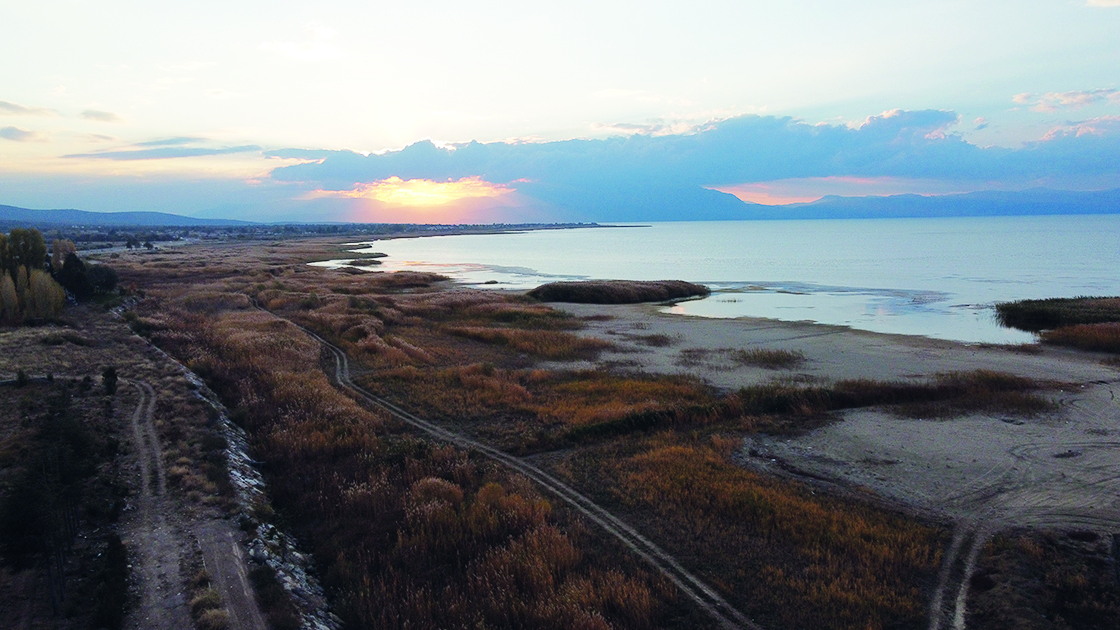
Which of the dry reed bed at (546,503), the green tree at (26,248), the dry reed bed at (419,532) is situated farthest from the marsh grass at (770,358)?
the green tree at (26,248)

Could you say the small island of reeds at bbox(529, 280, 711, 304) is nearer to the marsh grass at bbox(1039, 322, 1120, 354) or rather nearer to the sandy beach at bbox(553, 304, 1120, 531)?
the sandy beach at bbox(553, 304, 1120, 531)

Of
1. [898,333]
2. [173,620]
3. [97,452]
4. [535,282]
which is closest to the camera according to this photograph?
[173,620]

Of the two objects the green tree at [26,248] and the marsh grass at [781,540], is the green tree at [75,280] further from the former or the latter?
the marsh grass at [781,540]

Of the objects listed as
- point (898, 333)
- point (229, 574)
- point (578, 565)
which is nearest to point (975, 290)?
point (898, 333)

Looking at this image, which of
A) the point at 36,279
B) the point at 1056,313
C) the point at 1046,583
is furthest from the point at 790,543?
the point at 1056,313

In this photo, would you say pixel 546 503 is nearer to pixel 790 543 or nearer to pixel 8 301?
pixel 790 543

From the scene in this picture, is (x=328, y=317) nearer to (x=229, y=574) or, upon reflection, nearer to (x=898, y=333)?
(x=229, y=574)
